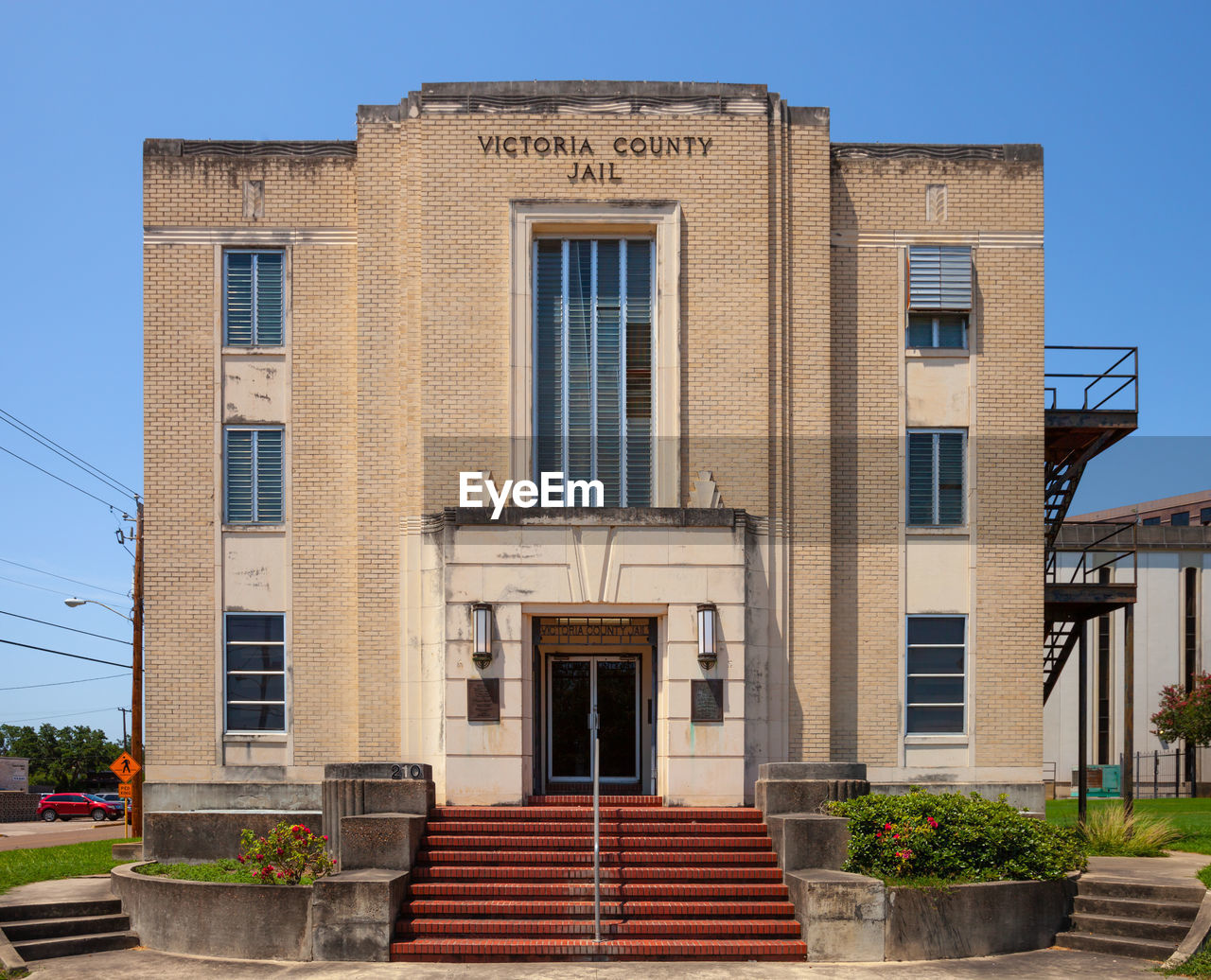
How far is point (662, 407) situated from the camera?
66.5 feet

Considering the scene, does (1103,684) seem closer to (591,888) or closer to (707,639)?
(707,639)

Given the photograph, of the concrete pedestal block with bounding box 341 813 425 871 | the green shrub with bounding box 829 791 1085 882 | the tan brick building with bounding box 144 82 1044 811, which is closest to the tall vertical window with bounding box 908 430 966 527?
the tan brick building with bounding box 144 82 1044 811

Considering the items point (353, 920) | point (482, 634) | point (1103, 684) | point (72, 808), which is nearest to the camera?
point (353, 920)

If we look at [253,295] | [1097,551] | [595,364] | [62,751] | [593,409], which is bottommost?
[62,751]

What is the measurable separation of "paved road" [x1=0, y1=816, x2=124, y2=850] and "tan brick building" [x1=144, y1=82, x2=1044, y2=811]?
14055mm

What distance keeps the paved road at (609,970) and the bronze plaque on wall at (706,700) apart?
450cm

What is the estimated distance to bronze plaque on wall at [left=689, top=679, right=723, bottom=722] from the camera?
18.5 meters

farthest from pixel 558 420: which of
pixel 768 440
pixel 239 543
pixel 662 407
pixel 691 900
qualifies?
pixel 691 900

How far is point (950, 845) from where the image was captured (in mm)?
15609

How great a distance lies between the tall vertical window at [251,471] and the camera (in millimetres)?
20984

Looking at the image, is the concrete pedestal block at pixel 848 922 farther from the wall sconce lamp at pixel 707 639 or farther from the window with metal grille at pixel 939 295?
the window with metal grille at pixel 939 295

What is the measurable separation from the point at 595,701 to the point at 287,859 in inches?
235

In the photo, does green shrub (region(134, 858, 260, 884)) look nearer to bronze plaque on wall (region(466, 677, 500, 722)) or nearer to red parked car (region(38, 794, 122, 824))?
bronze plaque on wall (region(466, 677, 500, 722))

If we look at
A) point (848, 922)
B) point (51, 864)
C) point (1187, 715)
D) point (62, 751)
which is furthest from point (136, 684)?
point (62, 751)
